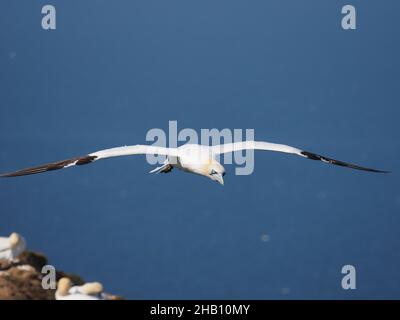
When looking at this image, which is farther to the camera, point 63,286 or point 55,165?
point 63,286

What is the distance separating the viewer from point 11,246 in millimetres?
12742

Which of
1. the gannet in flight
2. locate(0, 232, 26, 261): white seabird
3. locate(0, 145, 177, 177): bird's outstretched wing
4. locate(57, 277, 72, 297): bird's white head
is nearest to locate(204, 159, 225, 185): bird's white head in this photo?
the gannet in flight

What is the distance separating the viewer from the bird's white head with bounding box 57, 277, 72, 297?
12.5m

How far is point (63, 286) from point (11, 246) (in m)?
0.90

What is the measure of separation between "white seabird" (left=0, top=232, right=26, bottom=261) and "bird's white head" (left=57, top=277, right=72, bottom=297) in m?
0.73

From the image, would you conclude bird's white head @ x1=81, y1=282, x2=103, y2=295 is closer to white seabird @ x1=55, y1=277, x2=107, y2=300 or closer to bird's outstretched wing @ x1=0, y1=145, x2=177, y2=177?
white seabird @ x1=55, y1=277, x2=107, y2=300

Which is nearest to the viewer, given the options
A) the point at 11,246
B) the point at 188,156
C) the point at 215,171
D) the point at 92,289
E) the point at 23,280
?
the point at 215,171

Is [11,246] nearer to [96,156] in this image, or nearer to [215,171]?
[96,156]

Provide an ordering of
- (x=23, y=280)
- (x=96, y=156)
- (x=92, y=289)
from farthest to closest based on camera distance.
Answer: (x=92, y=289)
(x=23, y=280)
(x=96, y=156)

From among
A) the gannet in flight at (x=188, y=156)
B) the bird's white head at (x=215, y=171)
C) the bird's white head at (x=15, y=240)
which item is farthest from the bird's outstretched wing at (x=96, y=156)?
the bird's white head at (x=15, y=240)

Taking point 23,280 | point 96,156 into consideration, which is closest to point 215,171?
point 96,156
